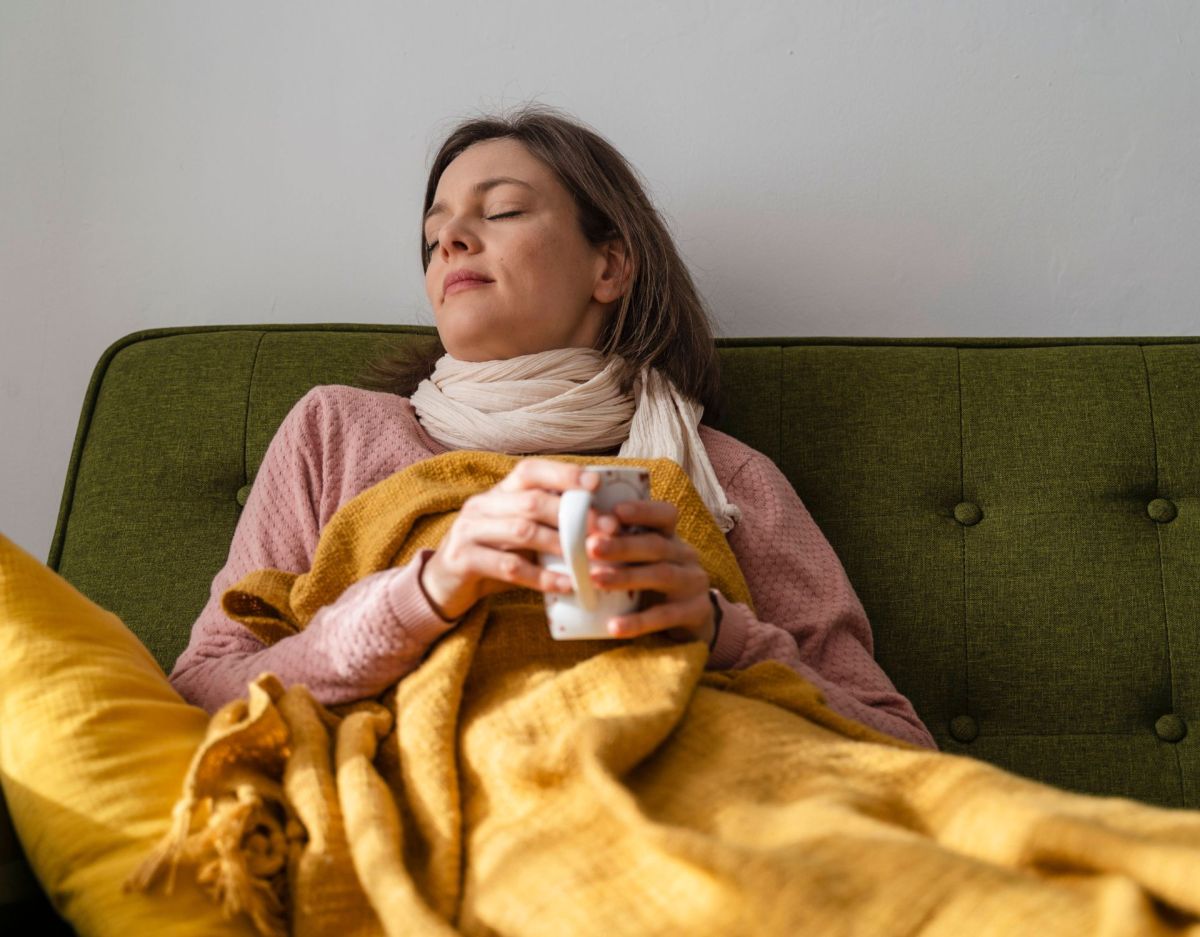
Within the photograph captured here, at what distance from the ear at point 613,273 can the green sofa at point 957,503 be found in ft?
0.57

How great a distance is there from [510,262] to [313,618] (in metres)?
0.51

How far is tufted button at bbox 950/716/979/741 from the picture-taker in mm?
1357

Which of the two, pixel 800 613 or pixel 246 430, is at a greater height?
pixel 246 430

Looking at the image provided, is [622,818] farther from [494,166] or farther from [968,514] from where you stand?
[494,166]

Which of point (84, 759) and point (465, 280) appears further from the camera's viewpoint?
point (465, 280)

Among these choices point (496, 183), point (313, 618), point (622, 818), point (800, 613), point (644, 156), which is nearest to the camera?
point (622, 818)

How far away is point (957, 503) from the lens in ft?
4.69

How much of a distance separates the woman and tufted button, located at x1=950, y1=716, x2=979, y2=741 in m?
0.18

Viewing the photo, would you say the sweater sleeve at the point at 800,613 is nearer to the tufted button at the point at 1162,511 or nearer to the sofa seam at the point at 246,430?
the tufted button at the point at 1162,511

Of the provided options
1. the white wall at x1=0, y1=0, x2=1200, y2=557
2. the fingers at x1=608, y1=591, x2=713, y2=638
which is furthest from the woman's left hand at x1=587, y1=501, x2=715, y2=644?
the white wall at x1=0, y1=0, x2=1200, y2=557

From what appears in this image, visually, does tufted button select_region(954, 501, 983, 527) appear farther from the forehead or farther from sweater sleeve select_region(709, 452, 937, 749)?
the forehead

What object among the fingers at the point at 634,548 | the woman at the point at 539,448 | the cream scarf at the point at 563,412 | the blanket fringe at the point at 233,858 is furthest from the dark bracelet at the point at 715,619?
the blanket fringe at the point at 233,858

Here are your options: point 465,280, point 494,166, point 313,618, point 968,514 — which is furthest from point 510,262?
point 968,514

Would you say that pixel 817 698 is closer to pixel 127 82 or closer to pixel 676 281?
pixel 676 281
